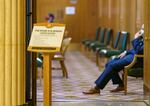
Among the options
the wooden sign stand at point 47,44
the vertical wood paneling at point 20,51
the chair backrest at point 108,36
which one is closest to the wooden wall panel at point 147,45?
the wooden sign stand at point 47,44

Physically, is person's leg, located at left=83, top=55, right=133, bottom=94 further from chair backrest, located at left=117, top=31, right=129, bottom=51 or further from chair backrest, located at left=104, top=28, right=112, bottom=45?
chair backrest, located at left=104, top=28, right=112, bottom=45

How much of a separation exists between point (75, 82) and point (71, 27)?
8.86 metres

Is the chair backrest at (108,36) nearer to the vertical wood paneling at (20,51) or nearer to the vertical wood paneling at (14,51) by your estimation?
the vertical wood paneling at (20,51)

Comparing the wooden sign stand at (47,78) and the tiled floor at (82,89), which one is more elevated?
the wooden sign stand at (47,78)

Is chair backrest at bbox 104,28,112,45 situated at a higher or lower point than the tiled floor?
higher

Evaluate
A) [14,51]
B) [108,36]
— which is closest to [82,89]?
[14,51]

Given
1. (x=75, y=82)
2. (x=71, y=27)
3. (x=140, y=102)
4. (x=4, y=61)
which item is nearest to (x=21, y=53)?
(x=4, y=61)

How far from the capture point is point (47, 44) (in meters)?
5.09

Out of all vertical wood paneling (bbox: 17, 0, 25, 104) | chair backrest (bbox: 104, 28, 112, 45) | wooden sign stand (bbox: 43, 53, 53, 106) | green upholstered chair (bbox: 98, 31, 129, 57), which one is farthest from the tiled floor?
chair backrest (bbox: 104, 28, 112, 45)

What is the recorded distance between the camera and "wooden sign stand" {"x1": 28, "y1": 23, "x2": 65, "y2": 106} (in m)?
5.07

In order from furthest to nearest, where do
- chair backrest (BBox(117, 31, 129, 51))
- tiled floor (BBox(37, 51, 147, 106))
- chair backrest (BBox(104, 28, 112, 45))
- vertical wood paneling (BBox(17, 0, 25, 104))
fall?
chair backrest (BBox(104, 28, 112, 45)) → chair backrest (BBox(117, 31, 129, 51)) → tiled floor (BBox(37, 51, 147, 106)) → vertical wood paneling (BBox(17, 0, 25, 104))

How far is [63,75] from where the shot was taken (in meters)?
9.80

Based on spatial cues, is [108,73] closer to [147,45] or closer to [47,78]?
[147,45]

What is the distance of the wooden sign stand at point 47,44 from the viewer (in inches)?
199
